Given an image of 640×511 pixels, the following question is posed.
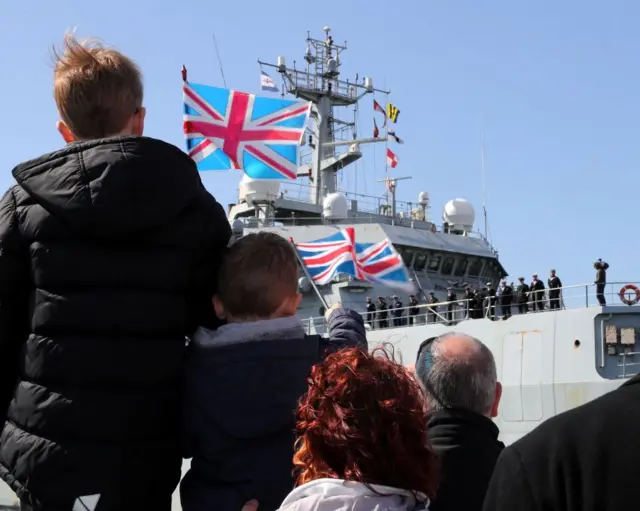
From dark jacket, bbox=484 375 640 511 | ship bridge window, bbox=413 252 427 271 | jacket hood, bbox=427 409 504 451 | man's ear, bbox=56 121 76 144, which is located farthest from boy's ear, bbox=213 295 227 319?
ship bridge window, bbox=413 252 427 271

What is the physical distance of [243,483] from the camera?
7.26ft

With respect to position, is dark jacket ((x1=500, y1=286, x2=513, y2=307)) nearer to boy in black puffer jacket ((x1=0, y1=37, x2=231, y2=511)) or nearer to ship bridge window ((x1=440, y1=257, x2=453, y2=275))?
ship bridge window ((x1=440, y1=257, x2=453, y2=275))

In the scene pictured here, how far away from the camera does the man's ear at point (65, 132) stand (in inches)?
98.4

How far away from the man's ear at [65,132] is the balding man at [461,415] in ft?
4.60

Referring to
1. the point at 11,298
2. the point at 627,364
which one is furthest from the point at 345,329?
the point at 627,364

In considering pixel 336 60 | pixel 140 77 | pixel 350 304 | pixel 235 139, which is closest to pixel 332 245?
pixel 350 304

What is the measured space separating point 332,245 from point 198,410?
1503 cm

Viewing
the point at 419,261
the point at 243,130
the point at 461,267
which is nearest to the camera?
the point at 243,130

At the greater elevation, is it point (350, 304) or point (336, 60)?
point (336, 60)

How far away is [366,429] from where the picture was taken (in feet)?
5.72

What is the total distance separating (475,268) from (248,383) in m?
19.5

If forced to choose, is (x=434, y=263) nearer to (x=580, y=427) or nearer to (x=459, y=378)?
(x=459, y=378)

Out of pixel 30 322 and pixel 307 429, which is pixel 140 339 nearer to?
pixel 30 322

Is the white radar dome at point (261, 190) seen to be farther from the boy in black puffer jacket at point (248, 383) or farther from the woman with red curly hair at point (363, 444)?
the woman with red curly hair at point (363, 444)
